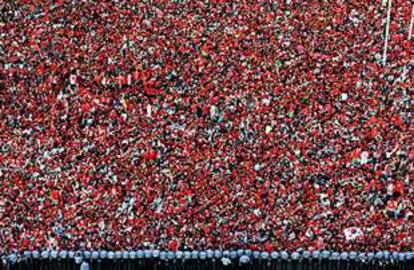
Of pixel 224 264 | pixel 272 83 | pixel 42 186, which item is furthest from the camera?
pixel 272 83

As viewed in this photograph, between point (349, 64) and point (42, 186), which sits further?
point (349, 64)

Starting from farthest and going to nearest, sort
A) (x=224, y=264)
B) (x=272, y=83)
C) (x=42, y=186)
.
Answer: (x=272, y=83), (x=42, y=186), (x=224, y=264)

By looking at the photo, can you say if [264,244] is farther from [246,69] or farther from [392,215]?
[246,69]

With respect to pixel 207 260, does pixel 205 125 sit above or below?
above

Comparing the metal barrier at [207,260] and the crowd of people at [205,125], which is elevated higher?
the crowd of people at [205,125]

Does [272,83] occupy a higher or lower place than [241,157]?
higher

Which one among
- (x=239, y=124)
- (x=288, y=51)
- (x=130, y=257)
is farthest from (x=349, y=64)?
(x=130, y=257)

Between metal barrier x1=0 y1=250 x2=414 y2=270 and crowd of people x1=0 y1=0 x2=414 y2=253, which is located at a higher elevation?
crowd of people x1=0 y1=0 x2=414 y2=253

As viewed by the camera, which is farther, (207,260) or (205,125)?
(205,125)
